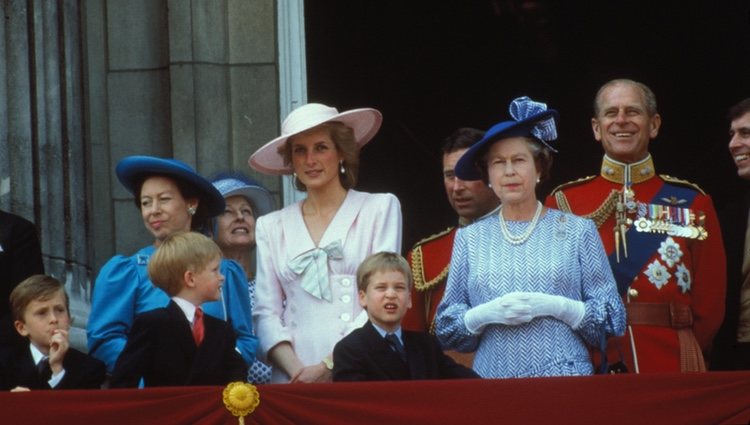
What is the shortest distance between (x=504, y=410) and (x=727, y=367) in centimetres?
176

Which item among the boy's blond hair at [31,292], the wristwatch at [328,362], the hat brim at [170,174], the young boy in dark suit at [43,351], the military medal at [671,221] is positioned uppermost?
the hat brim at [170,174]

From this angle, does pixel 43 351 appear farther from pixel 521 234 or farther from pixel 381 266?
pixel 521 234

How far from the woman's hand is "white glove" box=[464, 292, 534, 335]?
54cm

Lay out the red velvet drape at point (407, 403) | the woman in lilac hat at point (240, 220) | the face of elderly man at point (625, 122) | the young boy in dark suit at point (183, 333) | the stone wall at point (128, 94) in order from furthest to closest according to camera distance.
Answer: the stone wall at point (128, 94)
the woman in lilac hat at point (240, 220)
the face of elderly man at point (625, 122)
the young boy in dark suit at point (183, 333)
the red velvet drape at point (407, 403)

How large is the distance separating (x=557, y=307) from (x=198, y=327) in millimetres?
1261

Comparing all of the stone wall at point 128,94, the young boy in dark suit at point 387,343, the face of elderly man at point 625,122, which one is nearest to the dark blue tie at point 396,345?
the young boy in dark suit at point 387,343

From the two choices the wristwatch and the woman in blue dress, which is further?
the woman in blue dress

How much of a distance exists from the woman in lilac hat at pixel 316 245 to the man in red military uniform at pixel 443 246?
59 centimetres

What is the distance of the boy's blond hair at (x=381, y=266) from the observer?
7.01m

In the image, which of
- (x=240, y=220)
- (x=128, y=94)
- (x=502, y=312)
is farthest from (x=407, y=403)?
(x=128, y=94)

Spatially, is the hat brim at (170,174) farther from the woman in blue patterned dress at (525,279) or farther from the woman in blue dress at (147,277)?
the woman in blue patterned dress at (525,279)

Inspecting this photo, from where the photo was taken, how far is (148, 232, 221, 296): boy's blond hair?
6.98 metres

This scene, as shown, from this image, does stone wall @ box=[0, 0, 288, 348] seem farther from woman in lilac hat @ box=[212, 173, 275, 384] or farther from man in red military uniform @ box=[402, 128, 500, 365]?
→ man in red military uniform @ box=[402, 128, 500, 365]

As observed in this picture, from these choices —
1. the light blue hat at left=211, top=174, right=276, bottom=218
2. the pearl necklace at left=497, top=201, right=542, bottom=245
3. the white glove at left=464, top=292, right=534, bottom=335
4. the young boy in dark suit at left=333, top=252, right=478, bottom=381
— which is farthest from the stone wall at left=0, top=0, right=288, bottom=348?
the white glove at left=464, top=292, right=534, bottom=335
